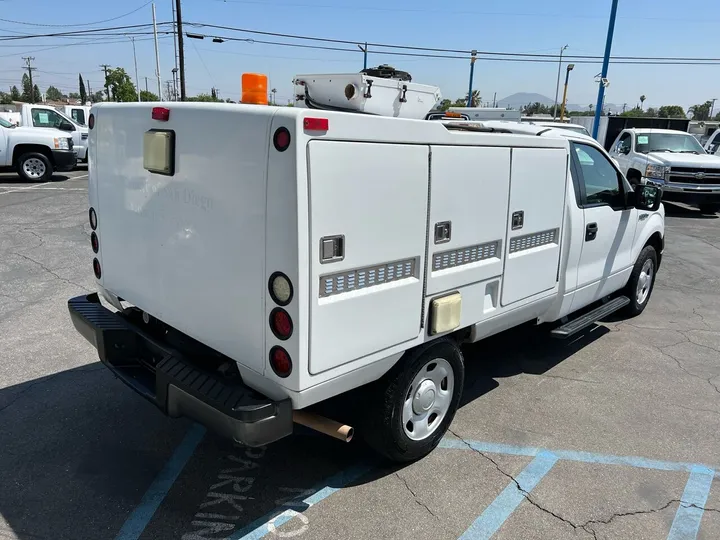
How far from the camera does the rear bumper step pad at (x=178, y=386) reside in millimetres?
2535

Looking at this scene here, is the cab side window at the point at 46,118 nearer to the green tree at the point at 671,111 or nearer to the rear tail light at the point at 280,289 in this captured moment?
the rear tail light at the point at 280,289

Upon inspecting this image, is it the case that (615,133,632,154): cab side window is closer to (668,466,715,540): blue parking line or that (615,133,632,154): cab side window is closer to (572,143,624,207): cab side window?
(572,143,624,207): cab side window

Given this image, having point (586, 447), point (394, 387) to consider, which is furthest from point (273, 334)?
point (586, 447)

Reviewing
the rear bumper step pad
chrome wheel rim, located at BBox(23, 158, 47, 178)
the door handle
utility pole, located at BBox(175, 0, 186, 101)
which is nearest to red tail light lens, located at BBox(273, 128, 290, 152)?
the rear bumper step pad

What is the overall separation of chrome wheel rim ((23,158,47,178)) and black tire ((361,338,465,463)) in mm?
15926

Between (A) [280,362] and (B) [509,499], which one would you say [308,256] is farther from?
(B) [509,499]

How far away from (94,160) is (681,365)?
5138 millimetres

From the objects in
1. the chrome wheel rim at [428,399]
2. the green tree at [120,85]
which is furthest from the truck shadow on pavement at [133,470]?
the green tree at [120,85]

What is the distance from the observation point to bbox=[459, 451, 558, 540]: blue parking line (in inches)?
114

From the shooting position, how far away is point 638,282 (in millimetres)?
6031

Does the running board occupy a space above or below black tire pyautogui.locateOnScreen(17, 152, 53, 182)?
below

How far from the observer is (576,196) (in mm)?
4430

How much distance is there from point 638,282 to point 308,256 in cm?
486

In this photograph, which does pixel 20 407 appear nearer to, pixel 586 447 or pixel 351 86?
pixel 351 86
